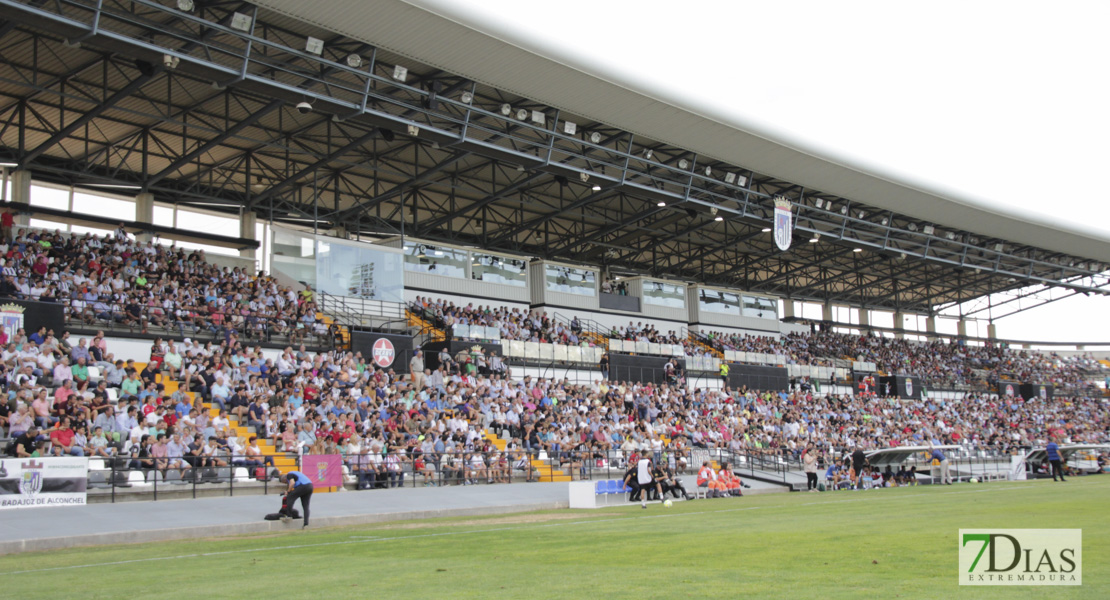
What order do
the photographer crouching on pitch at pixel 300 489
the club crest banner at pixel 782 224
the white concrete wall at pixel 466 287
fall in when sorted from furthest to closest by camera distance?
the white concrete wall at pixel 466 287 → the club crest banner at pixel 782 224 → the photographer crouching on pitch at pixel 300 489

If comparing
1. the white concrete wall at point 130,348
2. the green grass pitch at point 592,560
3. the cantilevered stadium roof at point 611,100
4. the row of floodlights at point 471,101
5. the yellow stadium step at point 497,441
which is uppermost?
the cantilevered stadium roof at point 611,100

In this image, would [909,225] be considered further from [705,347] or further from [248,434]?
[248,434]

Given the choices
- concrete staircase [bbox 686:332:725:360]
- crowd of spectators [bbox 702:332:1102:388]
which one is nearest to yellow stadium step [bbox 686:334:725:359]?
concrete staircase [bbox 686:332:725:360]

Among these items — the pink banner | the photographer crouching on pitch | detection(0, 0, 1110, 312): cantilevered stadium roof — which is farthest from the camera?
detection(0, 0, 1110, 312): cantilevered stadium roof

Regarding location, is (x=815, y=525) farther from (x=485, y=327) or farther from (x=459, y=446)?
(x=485, y=327)

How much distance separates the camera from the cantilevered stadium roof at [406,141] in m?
26.6

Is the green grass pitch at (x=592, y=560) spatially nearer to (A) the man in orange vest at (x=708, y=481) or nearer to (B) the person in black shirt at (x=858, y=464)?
(A) the man in orange vest at (x=708, y=481)

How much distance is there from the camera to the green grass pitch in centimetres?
751

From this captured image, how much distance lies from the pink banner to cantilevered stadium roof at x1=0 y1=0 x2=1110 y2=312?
11.6 metres

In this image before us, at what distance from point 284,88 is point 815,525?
67.3ft

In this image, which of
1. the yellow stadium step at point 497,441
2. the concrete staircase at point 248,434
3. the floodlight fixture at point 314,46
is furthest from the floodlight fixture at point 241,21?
the yellow stadium step at point 497,441

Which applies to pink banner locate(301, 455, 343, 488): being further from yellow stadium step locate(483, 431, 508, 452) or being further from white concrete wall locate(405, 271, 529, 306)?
white concrete wall locate(405, 271, 529, 306)

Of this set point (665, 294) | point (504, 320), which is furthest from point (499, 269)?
point (665, 294)

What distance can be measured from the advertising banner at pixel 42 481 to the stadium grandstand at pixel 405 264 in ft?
1.69
